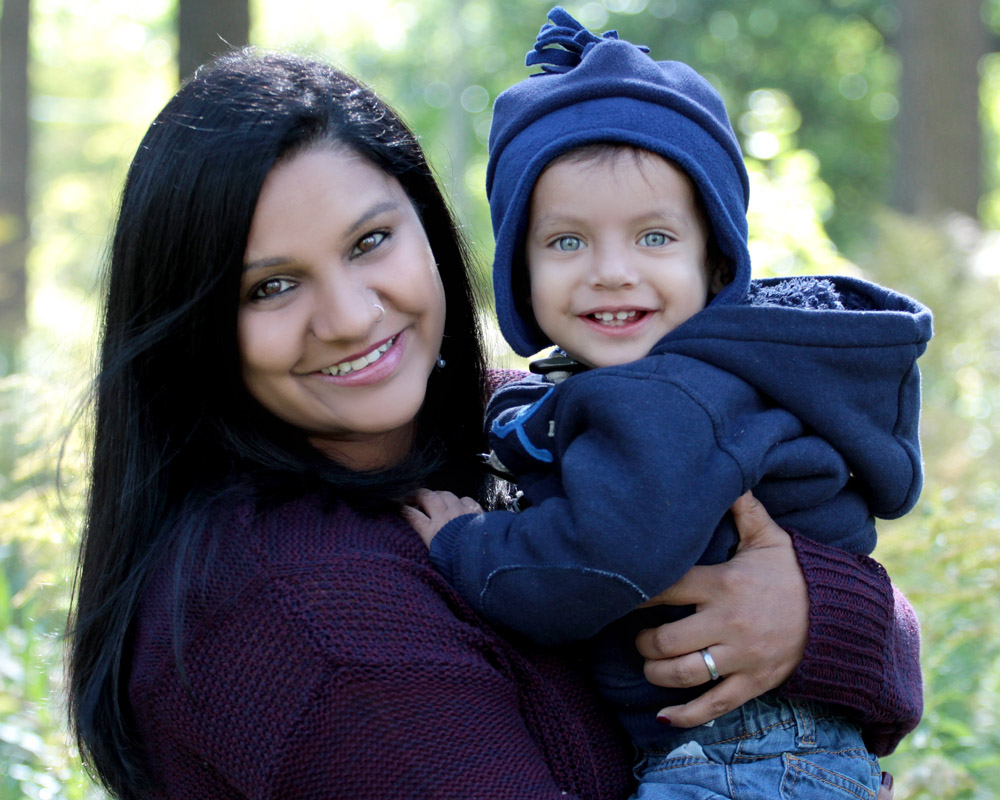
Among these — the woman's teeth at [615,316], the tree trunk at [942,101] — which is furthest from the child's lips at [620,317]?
the tree trunk at [942,101]

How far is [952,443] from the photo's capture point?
5.61 meters

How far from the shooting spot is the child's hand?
2055 mm

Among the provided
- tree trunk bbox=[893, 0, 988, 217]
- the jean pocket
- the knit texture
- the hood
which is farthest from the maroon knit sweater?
tree trunk bbox=[893, 0, 988, 217]

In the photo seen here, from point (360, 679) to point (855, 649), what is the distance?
36.6 inches

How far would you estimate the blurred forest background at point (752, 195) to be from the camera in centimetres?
341

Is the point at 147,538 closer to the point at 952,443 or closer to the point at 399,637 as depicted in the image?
the point at 399,637

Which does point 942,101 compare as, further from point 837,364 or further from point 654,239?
point 837,364

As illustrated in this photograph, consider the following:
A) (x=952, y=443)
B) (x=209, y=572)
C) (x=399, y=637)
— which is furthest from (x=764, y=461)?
(x=952, y=443)

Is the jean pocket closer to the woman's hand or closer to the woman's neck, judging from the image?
the woman's hand

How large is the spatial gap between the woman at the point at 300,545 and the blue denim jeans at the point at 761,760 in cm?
8

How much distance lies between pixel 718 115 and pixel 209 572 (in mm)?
1345

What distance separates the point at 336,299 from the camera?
2070 mm

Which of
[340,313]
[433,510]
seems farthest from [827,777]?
[340,313]

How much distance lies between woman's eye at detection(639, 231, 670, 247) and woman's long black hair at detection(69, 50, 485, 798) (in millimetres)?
556
